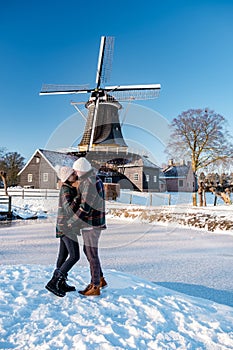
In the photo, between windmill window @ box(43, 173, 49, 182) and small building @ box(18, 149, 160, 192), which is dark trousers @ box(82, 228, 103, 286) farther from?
windmill window @ box(43, 173, 49, 182)

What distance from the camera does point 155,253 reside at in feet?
19.4

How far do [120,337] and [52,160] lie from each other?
85.2 feet

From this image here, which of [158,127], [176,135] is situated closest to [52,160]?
[176,135]

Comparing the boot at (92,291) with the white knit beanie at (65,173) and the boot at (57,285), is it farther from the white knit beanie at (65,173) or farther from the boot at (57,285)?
the white knit beanie at (65,173)

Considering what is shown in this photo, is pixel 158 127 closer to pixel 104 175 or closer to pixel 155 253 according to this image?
pixel 155 253

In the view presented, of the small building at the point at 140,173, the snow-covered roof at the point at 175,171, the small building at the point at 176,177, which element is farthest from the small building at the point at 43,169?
the snow-covered roof at the point at 175,171

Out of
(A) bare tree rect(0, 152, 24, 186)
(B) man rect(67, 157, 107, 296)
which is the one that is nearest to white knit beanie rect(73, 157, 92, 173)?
(B) man rect(67, 157, 107, 296)

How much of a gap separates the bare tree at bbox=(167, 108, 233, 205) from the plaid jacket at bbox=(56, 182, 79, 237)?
15.4 meters

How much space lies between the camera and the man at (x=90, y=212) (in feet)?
9.32

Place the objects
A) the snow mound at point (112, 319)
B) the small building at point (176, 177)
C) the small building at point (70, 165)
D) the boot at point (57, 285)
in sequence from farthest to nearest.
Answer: the small building at point (176, 177) → the small building at point (70, 165) → the boot at point (57, 285) → the snow mound at point (112, 319)

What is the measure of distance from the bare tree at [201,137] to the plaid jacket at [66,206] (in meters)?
15.4

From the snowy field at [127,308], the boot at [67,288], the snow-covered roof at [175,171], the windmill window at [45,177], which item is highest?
the snow-covered roof at [175,171]

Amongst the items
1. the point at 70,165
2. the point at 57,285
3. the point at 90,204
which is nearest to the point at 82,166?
the point at 90,204

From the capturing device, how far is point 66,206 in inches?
114
